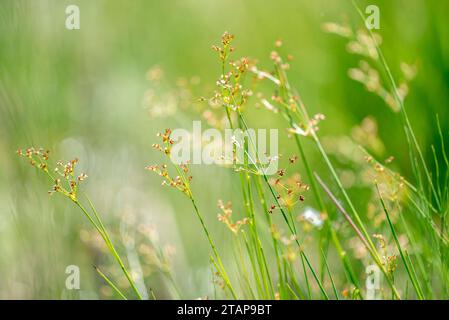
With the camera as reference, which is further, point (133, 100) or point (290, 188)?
point (133, 100)

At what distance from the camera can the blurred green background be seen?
212 cm

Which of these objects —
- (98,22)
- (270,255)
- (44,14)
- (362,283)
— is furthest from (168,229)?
(98,22)

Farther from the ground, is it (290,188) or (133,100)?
(133,100)

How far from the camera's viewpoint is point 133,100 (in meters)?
3.04

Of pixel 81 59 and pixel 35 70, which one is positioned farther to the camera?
pixel 81 59

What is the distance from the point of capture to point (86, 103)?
2.85 metres

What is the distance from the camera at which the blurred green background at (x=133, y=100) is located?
2.12 m

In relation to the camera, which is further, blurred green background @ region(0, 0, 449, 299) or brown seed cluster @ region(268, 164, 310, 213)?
blurred green background @ region(0, 0, 449, 299)

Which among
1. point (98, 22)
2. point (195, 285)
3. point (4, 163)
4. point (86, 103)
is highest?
point (98, 22)

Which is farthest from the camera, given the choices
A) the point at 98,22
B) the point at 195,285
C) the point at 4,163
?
the point at 98,22

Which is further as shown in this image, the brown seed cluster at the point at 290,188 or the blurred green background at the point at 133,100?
the blurred green background at the point at 133,100

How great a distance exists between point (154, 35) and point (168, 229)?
3.91 feet
